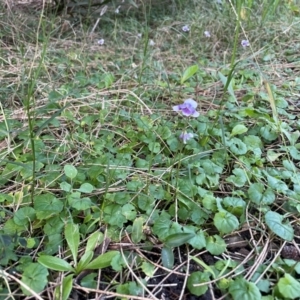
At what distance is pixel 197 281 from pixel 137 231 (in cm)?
16

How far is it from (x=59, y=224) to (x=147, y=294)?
0.82 feet

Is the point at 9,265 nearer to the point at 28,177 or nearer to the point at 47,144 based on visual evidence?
the point at 28,177

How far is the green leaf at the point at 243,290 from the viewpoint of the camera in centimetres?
Answer: 72

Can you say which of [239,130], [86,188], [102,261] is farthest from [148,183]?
[239,130]

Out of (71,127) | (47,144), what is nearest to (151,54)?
(71,127)

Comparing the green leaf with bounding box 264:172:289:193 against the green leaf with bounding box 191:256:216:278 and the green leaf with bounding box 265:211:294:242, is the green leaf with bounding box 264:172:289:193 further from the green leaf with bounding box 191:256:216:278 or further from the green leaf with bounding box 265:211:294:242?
the green leaf with bounding box 191:256:216:278

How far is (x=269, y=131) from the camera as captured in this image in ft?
3.96

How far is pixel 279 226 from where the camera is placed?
85 cm

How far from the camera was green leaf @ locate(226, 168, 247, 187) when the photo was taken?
0.99 meters

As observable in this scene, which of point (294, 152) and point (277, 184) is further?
point (294, 152)

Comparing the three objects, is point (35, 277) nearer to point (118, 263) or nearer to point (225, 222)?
point (118, 263)

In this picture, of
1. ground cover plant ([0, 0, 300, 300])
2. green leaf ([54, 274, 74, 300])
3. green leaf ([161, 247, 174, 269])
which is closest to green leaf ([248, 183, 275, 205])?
ground cover plant ([0, 0, 300, 300])

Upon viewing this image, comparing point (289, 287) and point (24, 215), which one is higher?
point (289, 287)

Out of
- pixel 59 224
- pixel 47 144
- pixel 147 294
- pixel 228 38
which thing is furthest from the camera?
pixel 228 38
